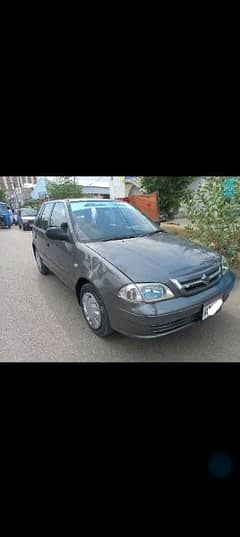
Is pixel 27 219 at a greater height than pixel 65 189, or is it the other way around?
pixel 65 189

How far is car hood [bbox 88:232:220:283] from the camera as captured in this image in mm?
2303

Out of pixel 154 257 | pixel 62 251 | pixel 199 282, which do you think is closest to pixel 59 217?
pixel 62 251

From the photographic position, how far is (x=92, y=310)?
278 cm

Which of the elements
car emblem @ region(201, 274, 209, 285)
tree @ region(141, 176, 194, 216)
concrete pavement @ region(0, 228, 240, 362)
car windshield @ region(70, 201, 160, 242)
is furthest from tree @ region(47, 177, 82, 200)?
car emblem @ region(201, 274, 209, 285)

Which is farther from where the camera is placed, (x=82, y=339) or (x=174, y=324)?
(x=82, y=339)

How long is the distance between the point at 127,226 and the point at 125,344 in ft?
5.06

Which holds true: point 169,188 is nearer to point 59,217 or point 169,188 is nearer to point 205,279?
point 59,217

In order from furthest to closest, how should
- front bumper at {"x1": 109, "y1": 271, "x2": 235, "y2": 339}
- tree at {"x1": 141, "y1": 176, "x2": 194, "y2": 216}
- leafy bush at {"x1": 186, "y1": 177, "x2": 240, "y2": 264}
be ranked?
tree at {"x1": 141, "y1": 176, "x2": 194, "y2": 216} → leafy bush at {"x1": 186, "y1": 177, "x2": 240, "y2": 264} → front bumper at {"x1": 109, "y1": 271, "x2": 235, "y2": 339}

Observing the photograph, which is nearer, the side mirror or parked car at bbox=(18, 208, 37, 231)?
the side mirror

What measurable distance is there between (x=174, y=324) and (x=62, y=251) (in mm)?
1885

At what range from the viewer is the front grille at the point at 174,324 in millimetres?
2164

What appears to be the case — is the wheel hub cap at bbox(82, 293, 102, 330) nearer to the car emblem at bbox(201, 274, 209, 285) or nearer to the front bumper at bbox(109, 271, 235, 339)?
the front bumper at bbox(109, 271, 235, 339)
